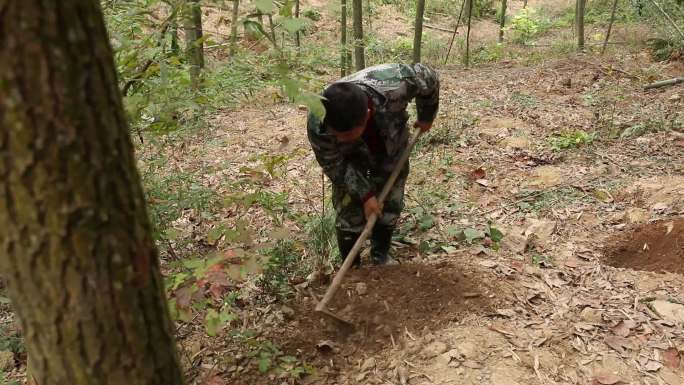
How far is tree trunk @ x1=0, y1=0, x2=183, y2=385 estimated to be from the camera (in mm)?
885

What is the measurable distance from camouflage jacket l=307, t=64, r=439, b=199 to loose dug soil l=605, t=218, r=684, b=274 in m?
1.89

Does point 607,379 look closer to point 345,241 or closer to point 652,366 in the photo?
point 652,366

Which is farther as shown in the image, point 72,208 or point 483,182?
point 483,182

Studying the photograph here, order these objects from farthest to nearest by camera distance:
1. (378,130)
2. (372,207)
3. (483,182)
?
(483,182)
(378,130)
(372,207)

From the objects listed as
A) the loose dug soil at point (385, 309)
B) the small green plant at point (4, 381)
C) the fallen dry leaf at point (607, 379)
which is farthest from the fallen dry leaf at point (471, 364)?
the small green plant at point (4, 381)

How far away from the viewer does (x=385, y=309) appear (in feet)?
10.1

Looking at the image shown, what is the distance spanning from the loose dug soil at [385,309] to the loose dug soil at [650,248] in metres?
1.33

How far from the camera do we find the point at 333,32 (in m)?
16.6

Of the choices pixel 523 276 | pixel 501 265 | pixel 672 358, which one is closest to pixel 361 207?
pixel 501 265

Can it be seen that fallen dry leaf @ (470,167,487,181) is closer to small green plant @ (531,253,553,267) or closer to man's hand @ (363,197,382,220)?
small green plant @ (531,253,553,267)

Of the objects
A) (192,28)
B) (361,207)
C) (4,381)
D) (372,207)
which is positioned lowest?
(4,381)

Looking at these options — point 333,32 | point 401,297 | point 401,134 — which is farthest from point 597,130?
point 333,32

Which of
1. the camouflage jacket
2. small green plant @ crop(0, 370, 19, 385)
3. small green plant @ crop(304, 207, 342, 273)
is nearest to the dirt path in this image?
the camouflage jacket

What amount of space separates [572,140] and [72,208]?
5.85 metres
